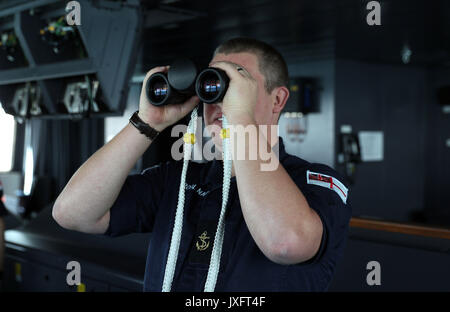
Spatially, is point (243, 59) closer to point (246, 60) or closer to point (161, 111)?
point (246, 60)

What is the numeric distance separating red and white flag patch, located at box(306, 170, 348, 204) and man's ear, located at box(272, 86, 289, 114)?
185 millimetres

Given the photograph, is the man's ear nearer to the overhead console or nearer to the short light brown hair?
the short light brown hair

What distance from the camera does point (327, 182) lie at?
1.16 meters

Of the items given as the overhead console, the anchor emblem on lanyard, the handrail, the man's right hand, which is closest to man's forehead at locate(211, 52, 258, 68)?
the man's right hand

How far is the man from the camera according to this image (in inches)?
39.1

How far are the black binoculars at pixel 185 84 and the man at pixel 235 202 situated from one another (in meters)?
0.02

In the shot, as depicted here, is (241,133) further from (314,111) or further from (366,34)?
(314,111)

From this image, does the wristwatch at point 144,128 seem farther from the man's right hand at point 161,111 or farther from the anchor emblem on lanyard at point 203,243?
the anchor emblem on lanyard at point 203,243

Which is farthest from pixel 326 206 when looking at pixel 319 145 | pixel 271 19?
pixel 319 145

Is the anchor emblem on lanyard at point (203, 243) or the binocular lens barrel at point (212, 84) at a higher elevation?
the binocular lens barrel at point (212, 84)

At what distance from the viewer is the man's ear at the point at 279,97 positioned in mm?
1268

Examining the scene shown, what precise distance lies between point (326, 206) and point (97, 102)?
2.11m

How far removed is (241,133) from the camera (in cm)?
102

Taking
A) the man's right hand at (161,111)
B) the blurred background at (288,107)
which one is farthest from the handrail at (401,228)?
the man's right hand at (161,111)
